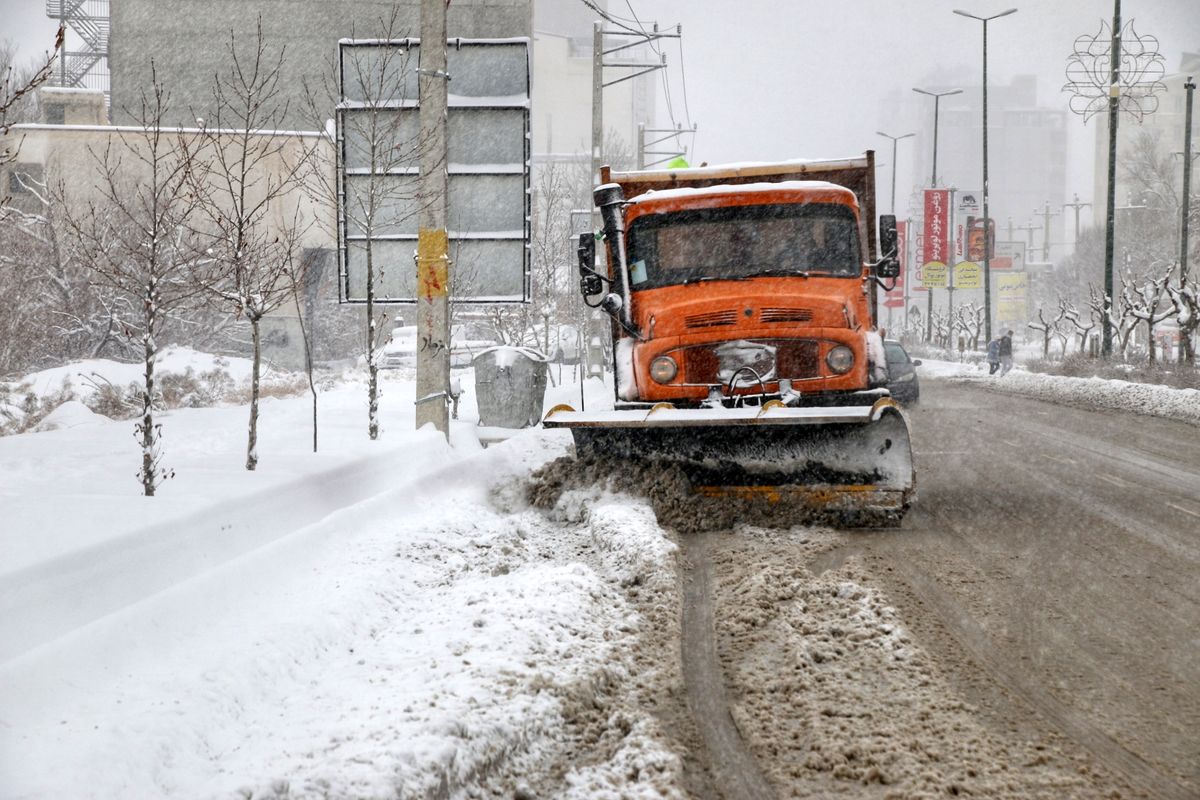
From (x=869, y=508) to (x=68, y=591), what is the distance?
5.31 metres

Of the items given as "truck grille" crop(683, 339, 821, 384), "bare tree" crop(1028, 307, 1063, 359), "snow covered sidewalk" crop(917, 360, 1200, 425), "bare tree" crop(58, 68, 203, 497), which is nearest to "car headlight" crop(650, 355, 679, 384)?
"truck grille" crop(683, 339, 821, 384)

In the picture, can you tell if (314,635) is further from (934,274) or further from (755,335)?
(934,274)

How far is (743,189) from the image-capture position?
9531mm

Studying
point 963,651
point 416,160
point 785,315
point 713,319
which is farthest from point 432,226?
point 963,651

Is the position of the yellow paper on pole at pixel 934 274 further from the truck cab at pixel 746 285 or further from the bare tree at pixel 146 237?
the truck cab at pixel 746 285

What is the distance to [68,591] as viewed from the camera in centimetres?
457

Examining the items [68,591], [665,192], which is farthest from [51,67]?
[665,192]

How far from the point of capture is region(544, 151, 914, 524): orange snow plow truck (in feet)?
25.6

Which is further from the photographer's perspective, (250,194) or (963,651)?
(250,194)

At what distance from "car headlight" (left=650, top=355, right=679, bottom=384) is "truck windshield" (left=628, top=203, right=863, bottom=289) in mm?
1012

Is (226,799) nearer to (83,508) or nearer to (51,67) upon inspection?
(83,508)

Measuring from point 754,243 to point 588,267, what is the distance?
1582 millimetres

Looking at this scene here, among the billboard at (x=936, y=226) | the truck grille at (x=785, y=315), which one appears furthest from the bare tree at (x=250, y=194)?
the billboard at (x=936, y=226)

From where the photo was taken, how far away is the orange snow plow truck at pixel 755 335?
25.6 feet
